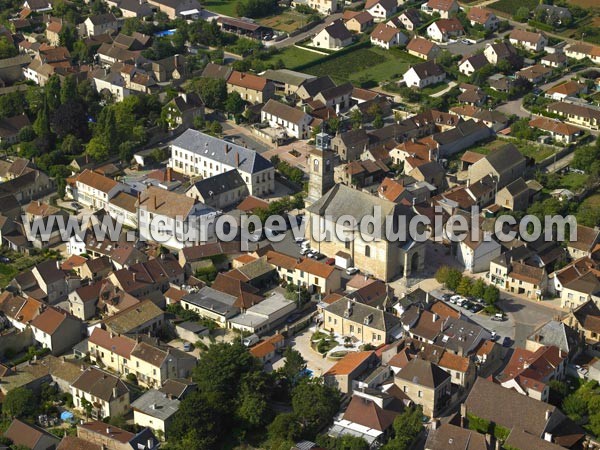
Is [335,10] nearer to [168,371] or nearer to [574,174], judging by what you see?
[574,174]

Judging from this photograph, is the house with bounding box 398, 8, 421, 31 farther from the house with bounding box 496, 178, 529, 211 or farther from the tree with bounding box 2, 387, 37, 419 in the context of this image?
the tree with bounding box 2, 387, 37, 419

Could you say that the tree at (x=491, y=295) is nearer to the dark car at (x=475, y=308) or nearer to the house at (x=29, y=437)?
the dark car at (x=475, y=308)

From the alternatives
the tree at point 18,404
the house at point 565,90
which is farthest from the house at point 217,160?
the house at point 565,90

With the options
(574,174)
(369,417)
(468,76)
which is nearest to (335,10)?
(468,76)

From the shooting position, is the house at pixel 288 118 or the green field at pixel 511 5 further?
the green field at pixel 511 5

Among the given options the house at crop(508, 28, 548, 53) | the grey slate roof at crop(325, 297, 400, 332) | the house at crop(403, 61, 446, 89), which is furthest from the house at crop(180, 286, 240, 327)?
the house at crop(508, 28, 548, 53)
